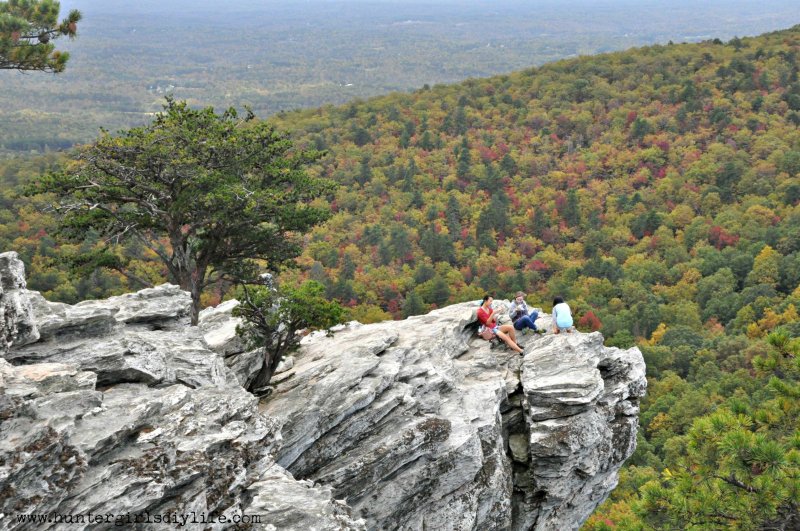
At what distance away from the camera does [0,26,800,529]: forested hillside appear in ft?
219

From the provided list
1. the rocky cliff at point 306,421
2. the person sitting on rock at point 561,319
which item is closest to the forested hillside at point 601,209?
the person sitting on rock at point 561,319

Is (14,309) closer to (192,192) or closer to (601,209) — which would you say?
(192,192)

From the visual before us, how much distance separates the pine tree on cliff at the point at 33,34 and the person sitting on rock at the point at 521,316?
13645 millimetres

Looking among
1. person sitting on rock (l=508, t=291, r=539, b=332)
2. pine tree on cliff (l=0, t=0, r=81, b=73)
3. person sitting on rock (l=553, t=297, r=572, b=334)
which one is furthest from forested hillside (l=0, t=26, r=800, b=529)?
pine tree on cliff (l=0, t=0, r=81, b=73)


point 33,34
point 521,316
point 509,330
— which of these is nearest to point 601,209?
point 521,316

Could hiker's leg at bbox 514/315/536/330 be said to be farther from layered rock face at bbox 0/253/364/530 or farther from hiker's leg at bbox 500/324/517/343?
layered rock face at bbox 0/253/364/530

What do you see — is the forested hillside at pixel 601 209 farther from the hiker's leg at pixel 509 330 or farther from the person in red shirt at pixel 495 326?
the hiker's leg at pixel 509 330

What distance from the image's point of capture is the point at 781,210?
85.4 m

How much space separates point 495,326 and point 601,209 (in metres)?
81.6

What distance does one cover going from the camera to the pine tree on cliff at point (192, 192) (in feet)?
57.4

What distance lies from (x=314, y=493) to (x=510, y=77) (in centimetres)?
13729

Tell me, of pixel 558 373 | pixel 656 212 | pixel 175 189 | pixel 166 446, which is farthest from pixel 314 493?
pixel 656 212

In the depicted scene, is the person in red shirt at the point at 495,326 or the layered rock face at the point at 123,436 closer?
the layered rock face at the point at 123,436

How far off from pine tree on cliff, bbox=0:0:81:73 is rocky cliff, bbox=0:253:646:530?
5589 millimetres
